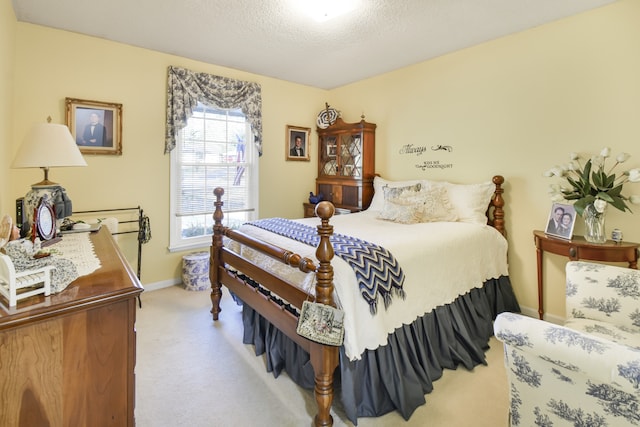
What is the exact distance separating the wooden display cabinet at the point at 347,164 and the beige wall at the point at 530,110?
0.45 meters

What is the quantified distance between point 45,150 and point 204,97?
2113mm

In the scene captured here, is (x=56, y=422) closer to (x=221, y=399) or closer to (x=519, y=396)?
(x=221, y=399)

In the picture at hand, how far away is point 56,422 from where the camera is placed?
3.07 ft

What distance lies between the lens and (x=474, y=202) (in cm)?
299

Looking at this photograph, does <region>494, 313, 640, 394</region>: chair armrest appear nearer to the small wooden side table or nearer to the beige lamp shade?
the small wooden side table

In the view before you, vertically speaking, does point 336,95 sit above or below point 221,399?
above

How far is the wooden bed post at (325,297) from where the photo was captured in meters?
1.57

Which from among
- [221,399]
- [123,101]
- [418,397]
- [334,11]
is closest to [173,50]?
[123,101]

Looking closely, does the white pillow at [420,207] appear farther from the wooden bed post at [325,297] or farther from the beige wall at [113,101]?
the beige wall at [113,101]

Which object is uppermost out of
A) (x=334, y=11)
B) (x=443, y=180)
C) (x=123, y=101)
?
(x=334, y=11)

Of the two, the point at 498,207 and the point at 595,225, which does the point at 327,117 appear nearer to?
the point at 498,207

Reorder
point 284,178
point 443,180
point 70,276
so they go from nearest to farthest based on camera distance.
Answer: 1. point 70,276
2. point 443,180
3. point 284,178

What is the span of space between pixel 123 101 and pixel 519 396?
151 inches

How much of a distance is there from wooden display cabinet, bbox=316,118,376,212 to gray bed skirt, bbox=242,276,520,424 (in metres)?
1.84
